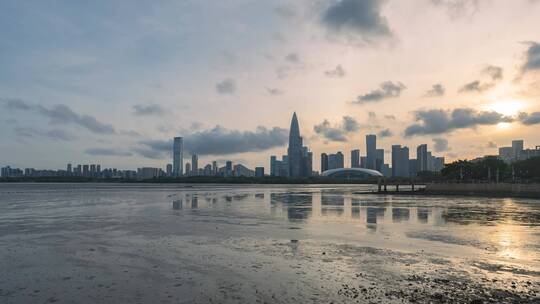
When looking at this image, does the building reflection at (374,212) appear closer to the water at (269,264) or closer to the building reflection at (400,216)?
the building reflection at (400,216)


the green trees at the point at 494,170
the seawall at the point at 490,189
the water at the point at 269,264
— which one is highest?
the green trees at the point at 494,170

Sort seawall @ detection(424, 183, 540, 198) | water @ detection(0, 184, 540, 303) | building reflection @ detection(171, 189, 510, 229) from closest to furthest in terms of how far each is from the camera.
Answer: water @ detection(0, 184, 540, 303)
building reflection @ detection(171, 189, 510, 229)
seawall @ detection(424, 183, 540, 198)

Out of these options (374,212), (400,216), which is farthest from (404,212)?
(400,216)

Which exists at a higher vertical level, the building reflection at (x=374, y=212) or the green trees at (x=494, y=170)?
the green trees at (x=494, y=170)

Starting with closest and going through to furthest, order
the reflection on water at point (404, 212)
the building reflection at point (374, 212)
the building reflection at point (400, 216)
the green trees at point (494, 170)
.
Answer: the reflection on water at point (404, 212) < the building reflection at point (400, 216) < the building reflection at point (374, 212) < the green trees at point (494, 170)

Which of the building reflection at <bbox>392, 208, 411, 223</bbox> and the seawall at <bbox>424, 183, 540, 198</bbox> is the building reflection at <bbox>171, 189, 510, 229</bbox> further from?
the seawall at <bbox>424, 183, 540, 198</bbox>

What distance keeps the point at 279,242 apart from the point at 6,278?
44.3ft

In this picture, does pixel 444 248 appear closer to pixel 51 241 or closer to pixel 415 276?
pixel 415 276

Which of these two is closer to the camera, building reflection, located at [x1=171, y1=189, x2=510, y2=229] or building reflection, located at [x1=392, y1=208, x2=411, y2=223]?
building reflection, located at [x1=392, y1=208, x2=411, y2=223]

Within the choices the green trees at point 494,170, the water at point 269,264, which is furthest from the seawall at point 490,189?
the water at point 269,264

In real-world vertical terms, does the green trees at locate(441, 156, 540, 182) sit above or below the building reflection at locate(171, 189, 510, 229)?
above

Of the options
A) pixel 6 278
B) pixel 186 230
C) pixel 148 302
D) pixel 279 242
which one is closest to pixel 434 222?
pixel 279 242


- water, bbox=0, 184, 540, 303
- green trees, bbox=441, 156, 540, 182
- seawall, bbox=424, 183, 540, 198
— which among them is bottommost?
seawall, bbox=424, 183, 540, 198

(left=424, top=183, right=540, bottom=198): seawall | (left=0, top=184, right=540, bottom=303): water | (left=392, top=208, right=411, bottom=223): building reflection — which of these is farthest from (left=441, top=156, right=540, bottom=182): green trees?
(left=0, top=184, right=540, bottom=303): water
